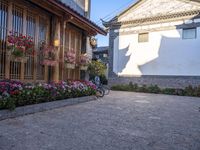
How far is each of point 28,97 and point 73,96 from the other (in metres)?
2.35

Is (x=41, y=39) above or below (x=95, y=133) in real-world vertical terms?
above

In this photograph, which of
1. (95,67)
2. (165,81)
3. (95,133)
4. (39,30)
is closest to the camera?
(95,133)

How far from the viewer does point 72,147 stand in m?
3.22

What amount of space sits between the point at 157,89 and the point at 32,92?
1152 centimetres

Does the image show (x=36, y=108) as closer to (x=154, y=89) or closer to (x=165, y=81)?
(x=154, y=89)

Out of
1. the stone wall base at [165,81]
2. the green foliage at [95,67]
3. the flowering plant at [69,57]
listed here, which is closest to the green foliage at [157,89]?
the stone wall base at [165,81]

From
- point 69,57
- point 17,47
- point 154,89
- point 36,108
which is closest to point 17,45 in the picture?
point 17,47

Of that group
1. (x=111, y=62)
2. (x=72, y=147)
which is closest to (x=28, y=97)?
(x=72, y=147)

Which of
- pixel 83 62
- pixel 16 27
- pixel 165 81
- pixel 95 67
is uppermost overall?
pixel 16 27

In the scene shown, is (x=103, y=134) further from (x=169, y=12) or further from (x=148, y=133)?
(x=169, y=12)

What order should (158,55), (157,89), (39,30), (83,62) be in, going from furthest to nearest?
(158,55) < (157,89) < (83,62) < (39,30)

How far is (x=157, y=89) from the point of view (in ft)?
51.4

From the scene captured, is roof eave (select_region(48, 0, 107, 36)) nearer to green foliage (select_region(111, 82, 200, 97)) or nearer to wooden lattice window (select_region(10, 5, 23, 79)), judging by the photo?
wooden lattice window (select_region(10, 5, 23, 79))

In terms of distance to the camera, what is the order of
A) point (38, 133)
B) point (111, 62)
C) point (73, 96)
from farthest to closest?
point (111, 62)
point (73, 96)
point (38, 133)
